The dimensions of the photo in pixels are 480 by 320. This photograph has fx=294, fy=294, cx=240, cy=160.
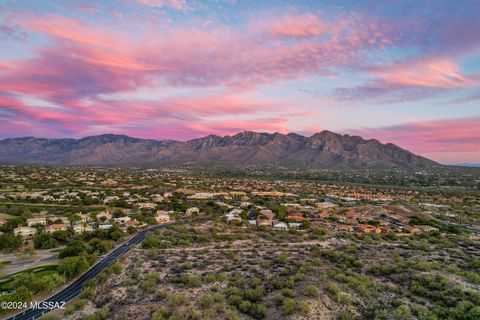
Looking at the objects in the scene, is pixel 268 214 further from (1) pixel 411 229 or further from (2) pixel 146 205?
(2) pixel 146 205

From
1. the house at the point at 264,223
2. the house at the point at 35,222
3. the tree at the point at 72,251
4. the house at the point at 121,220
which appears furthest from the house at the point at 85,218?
the house at the point at 264,223

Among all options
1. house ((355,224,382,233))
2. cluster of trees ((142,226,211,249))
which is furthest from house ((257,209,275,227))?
house ((355,224,382,233))

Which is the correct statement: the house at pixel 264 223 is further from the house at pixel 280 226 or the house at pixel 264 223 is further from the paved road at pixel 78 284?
the paved road at pixel 78 284

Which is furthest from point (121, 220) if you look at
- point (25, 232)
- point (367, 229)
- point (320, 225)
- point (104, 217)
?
point (367, 229)

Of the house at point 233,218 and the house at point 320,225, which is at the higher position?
the house at point 320,225

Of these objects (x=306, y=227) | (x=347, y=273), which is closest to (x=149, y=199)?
(x=306, y=227)

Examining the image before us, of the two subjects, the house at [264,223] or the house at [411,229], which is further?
the house at [264,223]

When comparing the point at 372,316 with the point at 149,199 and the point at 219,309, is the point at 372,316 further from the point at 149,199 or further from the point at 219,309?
the point at 149,199
